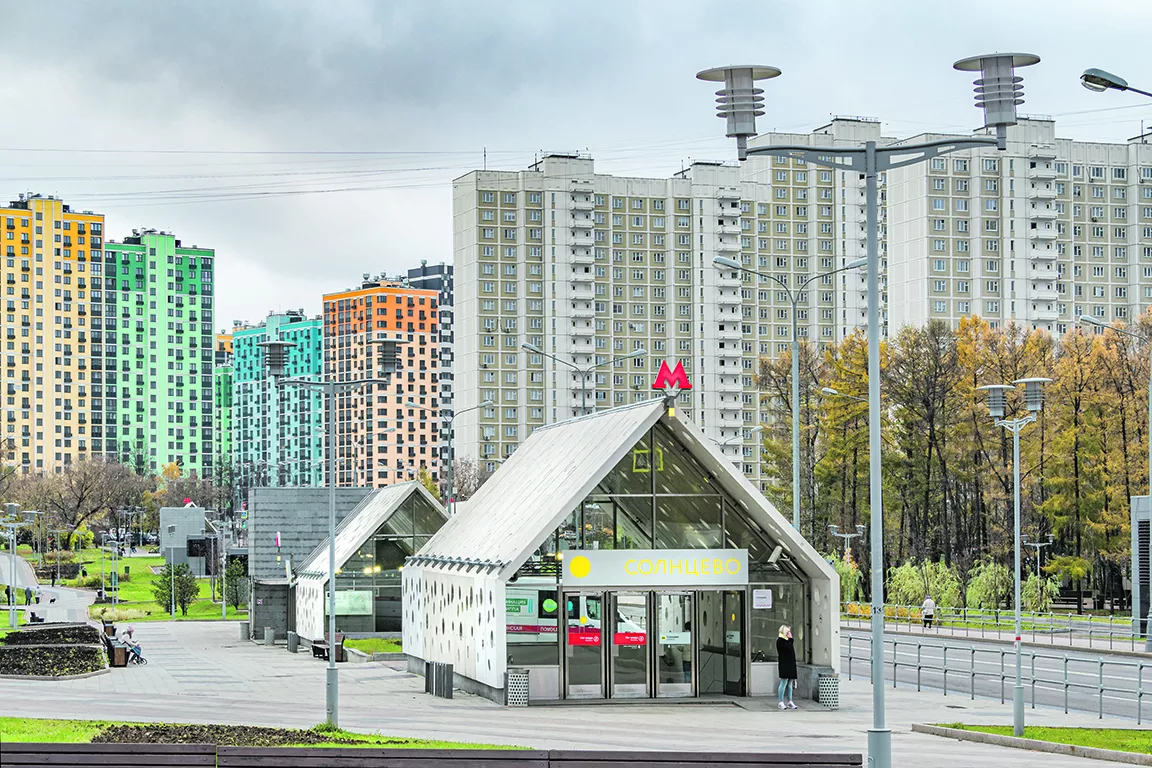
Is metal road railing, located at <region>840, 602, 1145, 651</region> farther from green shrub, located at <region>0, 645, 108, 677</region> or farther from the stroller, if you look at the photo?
green shrub, located at <region>0, 645, 108, 677</region>

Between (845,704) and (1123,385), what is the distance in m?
49.5

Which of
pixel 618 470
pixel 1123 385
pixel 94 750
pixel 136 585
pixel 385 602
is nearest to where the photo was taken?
pixel 94 750

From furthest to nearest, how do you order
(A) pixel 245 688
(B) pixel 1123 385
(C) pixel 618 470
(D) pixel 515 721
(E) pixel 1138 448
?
(B) pixel 1123 385
(E) pixel 1138 448
(A) pixel 245 688
(C) pixel 618 470
(D) pixel 515 721

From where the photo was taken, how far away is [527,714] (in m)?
29.9

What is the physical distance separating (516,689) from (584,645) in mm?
1850

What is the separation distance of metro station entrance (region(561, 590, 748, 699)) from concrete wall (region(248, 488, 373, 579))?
28.6 metres

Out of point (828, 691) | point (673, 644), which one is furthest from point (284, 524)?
point (828, 691)

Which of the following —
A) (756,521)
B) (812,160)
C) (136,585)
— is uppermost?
(812,160)

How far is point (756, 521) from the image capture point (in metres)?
33.0

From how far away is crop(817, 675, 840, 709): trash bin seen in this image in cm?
3241

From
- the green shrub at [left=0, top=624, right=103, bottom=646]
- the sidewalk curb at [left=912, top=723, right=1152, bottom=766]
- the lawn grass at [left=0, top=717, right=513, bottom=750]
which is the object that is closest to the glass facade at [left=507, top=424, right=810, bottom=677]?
the sidewalk curb at [left=912, top=723, right=1152, bottom=766]

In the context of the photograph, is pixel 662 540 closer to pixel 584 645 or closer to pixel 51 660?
pixel 584 645

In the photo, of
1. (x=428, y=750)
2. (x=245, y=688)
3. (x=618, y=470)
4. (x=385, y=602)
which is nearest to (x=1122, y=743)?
(x=618, y=470)

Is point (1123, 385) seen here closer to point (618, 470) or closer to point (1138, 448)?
point (1138, 448)
